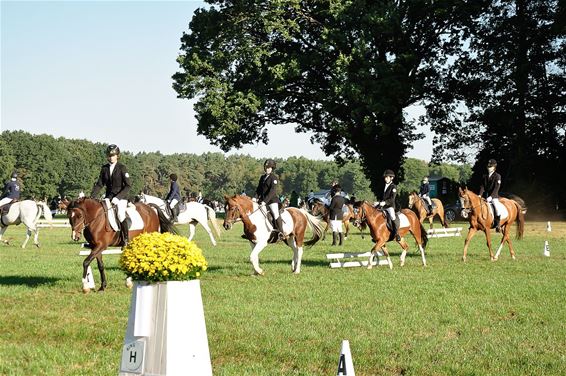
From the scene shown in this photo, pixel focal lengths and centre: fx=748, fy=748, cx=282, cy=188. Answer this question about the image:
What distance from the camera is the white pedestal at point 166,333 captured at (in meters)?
6.92

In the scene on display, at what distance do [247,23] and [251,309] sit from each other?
131 feet

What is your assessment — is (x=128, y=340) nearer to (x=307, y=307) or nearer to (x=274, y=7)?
(x=307, y=307)

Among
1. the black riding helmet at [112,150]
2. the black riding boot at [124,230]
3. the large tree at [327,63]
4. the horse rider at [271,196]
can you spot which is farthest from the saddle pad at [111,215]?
the large tree at [327,63]

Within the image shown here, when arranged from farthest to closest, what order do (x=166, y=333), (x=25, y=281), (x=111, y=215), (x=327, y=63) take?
(x=327, y=63)
(x=25, y=281)
(x=111, y=215)
(x=166, y=333)

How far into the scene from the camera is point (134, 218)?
17.4 metres

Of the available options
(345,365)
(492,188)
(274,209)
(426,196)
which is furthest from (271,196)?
(426,196)

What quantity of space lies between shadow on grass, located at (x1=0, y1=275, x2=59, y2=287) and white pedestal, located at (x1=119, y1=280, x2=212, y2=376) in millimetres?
10876

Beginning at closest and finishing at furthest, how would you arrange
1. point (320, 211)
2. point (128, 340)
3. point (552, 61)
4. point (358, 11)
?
point (128, 340) → point (320, 211) → point (358, 11) → point (552, 61)

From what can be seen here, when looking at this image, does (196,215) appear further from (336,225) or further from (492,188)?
(492,188)

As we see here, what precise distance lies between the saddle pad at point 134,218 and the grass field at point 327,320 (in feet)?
4.61

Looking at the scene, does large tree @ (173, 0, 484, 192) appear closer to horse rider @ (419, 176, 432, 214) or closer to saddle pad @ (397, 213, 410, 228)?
horse rider @ (419, 176, 432, 214)

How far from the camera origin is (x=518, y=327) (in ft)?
38.0

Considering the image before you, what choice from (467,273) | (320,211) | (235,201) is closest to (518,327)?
(467,273)

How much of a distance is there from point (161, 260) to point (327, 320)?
5619 millimetres
